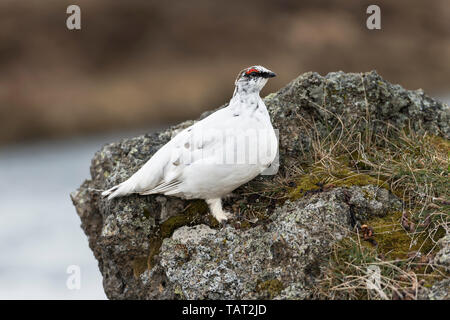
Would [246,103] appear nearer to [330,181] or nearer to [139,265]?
[330,181]

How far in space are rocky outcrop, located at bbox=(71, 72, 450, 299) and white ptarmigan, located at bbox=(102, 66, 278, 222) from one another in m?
0.18

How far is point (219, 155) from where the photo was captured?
2.97 meters

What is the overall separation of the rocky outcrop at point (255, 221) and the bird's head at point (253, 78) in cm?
52

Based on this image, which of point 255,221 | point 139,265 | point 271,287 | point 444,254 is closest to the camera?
point 444,254

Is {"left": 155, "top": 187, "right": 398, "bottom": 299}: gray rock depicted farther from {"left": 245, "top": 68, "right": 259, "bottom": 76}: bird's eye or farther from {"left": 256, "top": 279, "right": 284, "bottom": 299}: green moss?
{"left": 245, "top": 68, "right": 259, "bottom": 76}: bird's eye

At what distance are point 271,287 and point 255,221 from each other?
19.7 inches

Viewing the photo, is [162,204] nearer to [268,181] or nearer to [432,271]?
[268,181]

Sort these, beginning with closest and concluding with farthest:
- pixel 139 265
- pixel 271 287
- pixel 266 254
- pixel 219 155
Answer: pixel 271 287
pixel 266 254
pixel 219 155
pixel 139 265

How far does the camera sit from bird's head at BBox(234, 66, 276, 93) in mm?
3141

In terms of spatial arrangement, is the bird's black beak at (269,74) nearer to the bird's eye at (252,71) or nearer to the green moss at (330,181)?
the bird's eye at (252,71)

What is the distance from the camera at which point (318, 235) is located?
2.72 metres

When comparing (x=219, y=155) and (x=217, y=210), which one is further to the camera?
(x=217, y=210)

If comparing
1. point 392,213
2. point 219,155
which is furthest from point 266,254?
point 392,213
